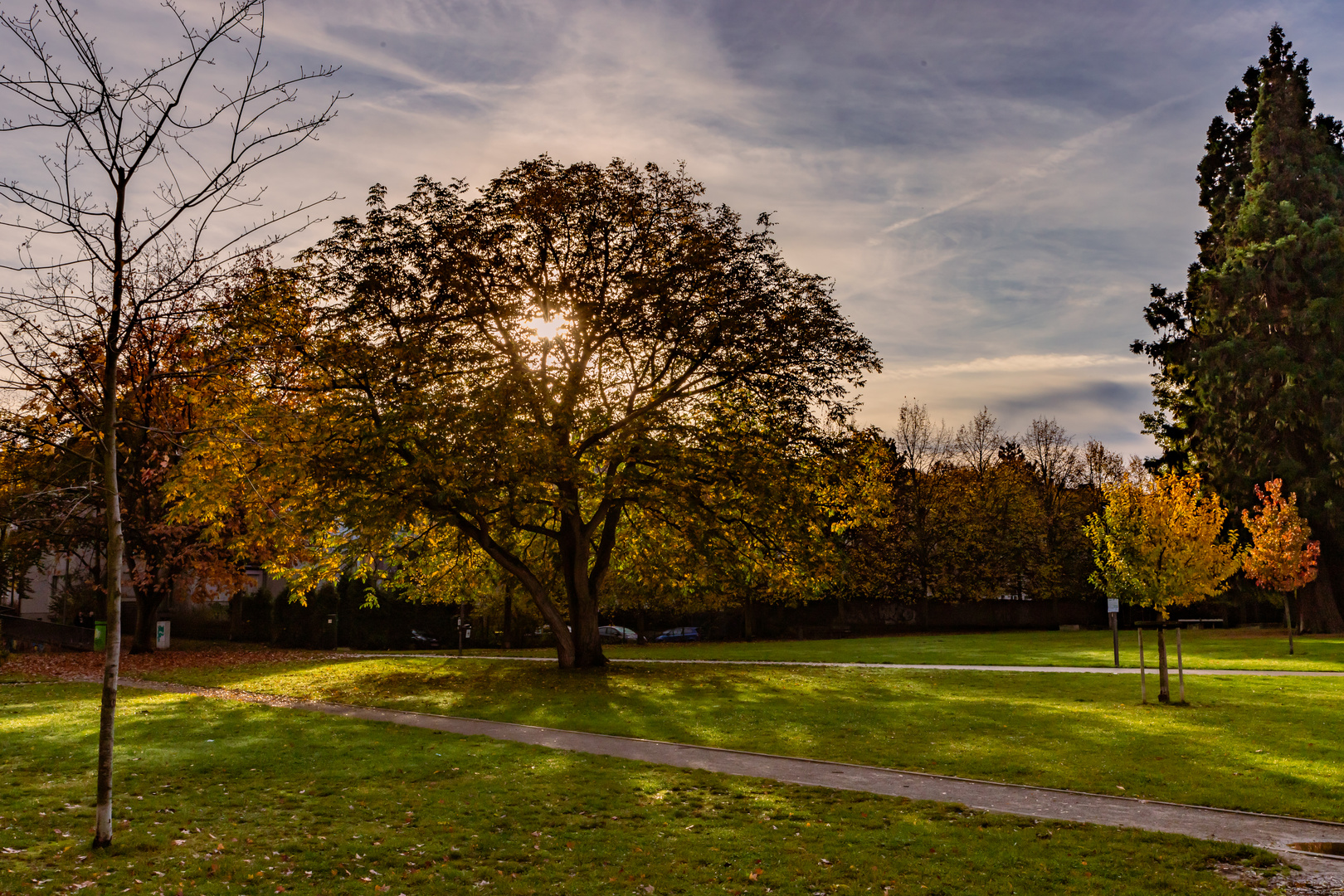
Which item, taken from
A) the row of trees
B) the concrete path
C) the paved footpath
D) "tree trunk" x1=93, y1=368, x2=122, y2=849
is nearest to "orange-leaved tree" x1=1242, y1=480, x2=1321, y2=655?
the concrete path

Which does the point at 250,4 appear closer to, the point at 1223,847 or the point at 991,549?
the point at 1223,847

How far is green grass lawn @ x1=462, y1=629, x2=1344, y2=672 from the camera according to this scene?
30.9 m

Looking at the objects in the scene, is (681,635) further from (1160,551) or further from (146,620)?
(1160,551)

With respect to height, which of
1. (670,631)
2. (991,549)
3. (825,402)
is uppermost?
(825,402)

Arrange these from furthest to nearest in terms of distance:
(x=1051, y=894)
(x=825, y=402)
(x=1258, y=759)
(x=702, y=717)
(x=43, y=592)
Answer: (x=43, y=592), (x=825, y=402), (x=702, y=717), (x=1258, y=759), (x=1051, y=894)

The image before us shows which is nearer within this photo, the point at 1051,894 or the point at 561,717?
the point at 1051,894

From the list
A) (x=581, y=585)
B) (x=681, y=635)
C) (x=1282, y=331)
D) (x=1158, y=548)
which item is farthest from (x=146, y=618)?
(x=1282, y=331)

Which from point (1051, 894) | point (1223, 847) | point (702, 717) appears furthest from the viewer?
point (702, 717)

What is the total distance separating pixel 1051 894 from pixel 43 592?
226ft

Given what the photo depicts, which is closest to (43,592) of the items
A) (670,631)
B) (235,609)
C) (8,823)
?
(235,609)

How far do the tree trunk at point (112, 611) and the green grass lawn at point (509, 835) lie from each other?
1.01 ft

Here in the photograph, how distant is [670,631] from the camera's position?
169ft

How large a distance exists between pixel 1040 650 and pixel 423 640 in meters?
26.3

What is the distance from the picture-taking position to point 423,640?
44.7 m
